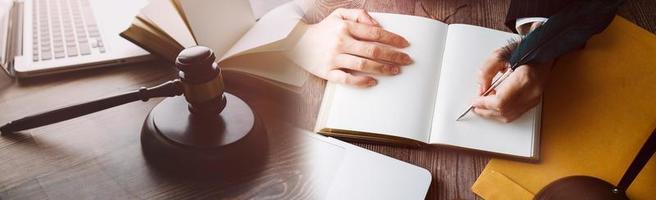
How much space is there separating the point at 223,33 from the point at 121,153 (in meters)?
0.16

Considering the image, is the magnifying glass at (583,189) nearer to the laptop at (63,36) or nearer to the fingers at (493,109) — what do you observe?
the fingers at (493,109)

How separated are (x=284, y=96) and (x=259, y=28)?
3.3 inches

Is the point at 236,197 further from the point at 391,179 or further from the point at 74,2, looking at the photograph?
the point at 74,2

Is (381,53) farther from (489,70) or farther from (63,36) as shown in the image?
(63,36)

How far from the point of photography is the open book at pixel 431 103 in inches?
21.5

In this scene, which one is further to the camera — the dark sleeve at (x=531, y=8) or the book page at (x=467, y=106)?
the dark sleeve at (x=531, y=8)

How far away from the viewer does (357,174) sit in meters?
0.50

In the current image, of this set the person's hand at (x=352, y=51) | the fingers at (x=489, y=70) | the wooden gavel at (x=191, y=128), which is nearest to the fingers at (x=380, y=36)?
the person's hand at (x=352, y=51)

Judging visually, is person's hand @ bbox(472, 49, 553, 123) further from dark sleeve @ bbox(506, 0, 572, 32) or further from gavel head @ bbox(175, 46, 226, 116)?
gavel head @ bbox(175, 46, 226, 116)

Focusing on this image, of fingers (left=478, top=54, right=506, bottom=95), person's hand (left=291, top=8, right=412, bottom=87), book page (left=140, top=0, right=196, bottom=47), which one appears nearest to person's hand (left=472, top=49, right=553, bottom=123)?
fingers (left=478, top=54, right=506, bottom=95)

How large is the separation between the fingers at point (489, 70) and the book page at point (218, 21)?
29 centimetres

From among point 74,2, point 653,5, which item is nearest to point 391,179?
point 74,2

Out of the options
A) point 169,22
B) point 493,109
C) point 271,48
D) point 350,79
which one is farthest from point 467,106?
point 169,22

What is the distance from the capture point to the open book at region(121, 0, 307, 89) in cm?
48
